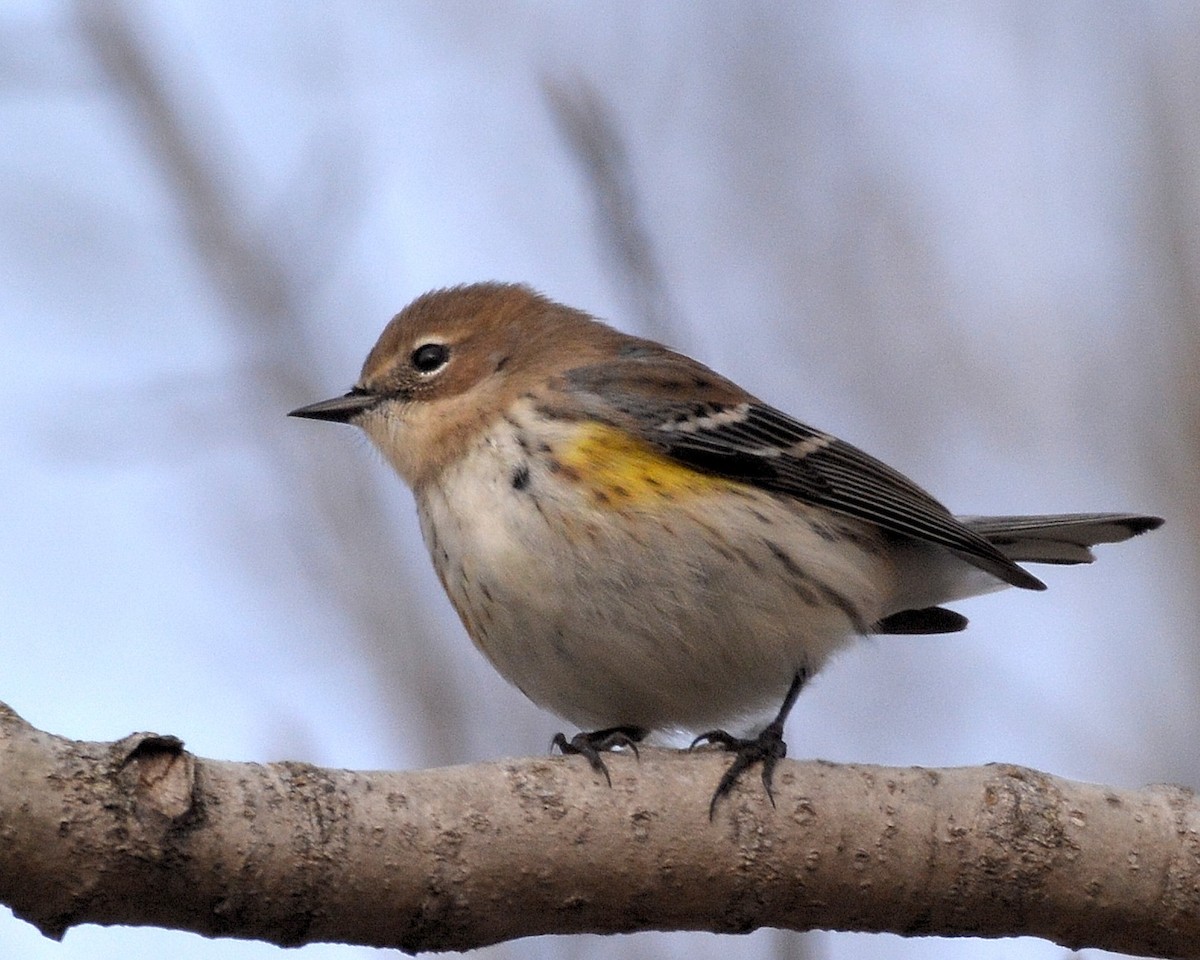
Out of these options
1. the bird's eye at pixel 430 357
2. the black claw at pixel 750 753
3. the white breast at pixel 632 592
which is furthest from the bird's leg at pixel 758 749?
the bird's eye at pixel 430 357

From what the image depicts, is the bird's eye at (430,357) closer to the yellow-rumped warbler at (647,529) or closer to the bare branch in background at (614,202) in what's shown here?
the yellow-rumped warbler at (647,529)

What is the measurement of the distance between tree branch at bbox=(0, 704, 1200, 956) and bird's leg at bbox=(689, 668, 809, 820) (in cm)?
4

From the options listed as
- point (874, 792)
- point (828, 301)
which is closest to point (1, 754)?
point (874, 792)

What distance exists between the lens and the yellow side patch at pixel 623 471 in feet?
16.7

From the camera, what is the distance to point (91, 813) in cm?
292

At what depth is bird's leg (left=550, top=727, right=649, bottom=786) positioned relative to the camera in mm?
3691

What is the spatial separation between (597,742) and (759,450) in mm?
1543

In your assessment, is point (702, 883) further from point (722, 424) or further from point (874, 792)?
point (722, 424)

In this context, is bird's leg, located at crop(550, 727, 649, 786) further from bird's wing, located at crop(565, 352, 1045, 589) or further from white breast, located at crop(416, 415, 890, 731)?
bird's wing, located at crop(565, 352, 1045, 589)

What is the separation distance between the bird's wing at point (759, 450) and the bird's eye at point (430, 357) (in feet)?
2.30

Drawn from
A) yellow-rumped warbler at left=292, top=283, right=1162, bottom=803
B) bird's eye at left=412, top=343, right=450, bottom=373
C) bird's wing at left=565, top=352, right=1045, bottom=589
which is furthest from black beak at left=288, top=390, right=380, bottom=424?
bird's wing at left=565, top=352, right=1045, bottom=589

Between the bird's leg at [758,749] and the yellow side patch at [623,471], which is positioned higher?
the yellow side patch at [623,471]

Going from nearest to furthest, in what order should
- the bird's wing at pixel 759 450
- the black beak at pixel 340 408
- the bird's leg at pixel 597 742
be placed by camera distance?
the bird's leg at pixel 597 742, the bird's wing at pixel 759 450, the black beak at pixel 340 408

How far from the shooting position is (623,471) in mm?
5172
